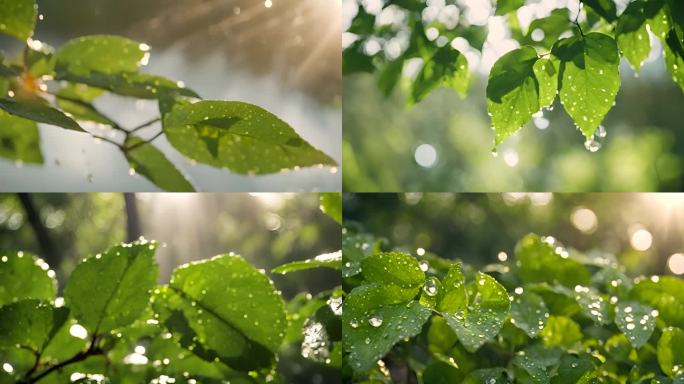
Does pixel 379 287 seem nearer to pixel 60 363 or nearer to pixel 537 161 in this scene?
pixel 60 363

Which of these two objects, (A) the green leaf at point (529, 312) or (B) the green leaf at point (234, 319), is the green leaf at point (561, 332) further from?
(B) the green leaf at point (234, 319)

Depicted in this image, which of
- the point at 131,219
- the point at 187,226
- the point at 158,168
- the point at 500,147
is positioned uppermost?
the point at 158,168

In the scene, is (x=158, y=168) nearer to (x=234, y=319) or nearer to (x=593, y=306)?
(x=234, y=319)

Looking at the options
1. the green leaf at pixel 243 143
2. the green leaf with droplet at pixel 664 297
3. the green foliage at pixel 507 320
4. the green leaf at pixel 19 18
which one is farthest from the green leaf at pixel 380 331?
the green leaf at pixel 19 18

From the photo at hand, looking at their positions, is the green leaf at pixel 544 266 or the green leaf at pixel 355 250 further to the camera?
the green leaf at pixel 544 266

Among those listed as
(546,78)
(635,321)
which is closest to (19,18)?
(546,78)

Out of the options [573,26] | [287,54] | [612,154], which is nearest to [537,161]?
[612,154]
